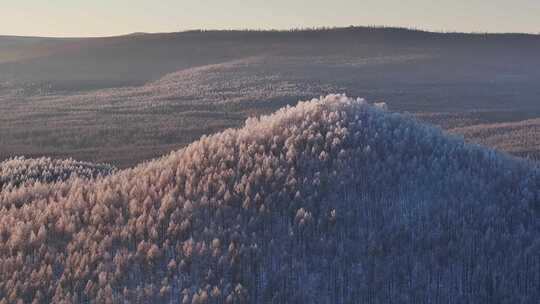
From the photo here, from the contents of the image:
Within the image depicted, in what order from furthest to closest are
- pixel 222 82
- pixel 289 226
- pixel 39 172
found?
pixel 222 82 → pixel 39 172 → pixel 289 226

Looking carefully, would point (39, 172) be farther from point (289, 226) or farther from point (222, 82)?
point (222, 82)

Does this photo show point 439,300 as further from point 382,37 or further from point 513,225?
point 382,37

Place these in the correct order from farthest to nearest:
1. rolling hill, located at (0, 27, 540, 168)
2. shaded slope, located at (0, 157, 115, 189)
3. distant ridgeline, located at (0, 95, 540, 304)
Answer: rolling hill, located at (0, 27, 540, 168) < shaded slope, located at (0, 157, 115, 189) < distant ridgeline, located at (0, 95, 540, 304)

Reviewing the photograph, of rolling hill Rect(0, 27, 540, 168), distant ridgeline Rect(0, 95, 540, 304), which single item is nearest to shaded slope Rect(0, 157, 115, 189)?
distant ridgeline Rect(0, 95, 540, 304)

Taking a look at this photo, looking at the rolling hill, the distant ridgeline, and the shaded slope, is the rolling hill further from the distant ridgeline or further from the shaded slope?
the distant ridgeline

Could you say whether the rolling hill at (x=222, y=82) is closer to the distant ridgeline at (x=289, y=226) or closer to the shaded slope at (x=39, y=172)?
the shaded slope at (x=39, y=172)

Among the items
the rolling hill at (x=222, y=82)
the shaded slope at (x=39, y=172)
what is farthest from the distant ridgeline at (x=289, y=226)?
the rolling hill at (x=222, y=82)

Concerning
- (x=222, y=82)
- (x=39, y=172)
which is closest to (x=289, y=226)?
(x=39, y=172)

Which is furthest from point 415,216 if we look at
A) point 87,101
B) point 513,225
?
point 87,101
